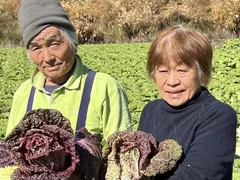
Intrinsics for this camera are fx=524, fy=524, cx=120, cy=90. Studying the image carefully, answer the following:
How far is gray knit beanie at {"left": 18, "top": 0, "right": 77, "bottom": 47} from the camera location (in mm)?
2514

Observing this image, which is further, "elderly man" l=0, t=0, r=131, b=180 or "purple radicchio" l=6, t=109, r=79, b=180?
"elderly man" l=0, t=0, r=131, b=180

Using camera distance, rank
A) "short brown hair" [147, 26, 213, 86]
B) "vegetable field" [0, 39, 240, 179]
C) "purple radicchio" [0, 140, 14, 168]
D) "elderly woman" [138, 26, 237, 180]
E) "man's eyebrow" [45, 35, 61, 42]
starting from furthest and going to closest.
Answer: "vegetable field" [0, 39, 240, 179], "man's eyebrow" [45, 35, 61, 42], "short brown hair" [147, 26, 213, 86], "elderly woman" [138, 26, 237, 180], "purple radicchio" [0, 140, 14, 168]

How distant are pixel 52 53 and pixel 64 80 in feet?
0.67

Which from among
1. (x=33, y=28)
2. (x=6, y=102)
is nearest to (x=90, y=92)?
(x=33, y=28)

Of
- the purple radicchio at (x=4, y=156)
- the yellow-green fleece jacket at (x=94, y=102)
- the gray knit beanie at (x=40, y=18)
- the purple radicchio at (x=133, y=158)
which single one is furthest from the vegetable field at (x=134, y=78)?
the purple radicchio at (x=4, y=156)

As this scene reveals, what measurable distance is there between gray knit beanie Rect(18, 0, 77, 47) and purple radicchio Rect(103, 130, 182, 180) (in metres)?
0.83

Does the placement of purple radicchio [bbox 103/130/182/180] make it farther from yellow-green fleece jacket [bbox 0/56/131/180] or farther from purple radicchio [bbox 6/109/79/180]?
yellow-green fleece jacket [bbox 0/56/131/180]

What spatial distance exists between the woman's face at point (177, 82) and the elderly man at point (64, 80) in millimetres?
423

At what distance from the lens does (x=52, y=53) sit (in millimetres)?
2527

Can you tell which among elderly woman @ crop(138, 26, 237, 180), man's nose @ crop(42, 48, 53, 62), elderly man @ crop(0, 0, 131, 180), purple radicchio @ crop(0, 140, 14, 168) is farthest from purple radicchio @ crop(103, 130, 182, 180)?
man's nose @ crop(42, 48, 53, 62)

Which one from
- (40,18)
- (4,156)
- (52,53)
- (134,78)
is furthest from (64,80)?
(134,78)

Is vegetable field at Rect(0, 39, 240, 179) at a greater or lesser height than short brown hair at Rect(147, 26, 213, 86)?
lesser

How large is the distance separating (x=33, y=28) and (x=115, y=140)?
0.88m

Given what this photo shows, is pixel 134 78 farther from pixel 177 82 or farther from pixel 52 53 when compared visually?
pixel 177 82
